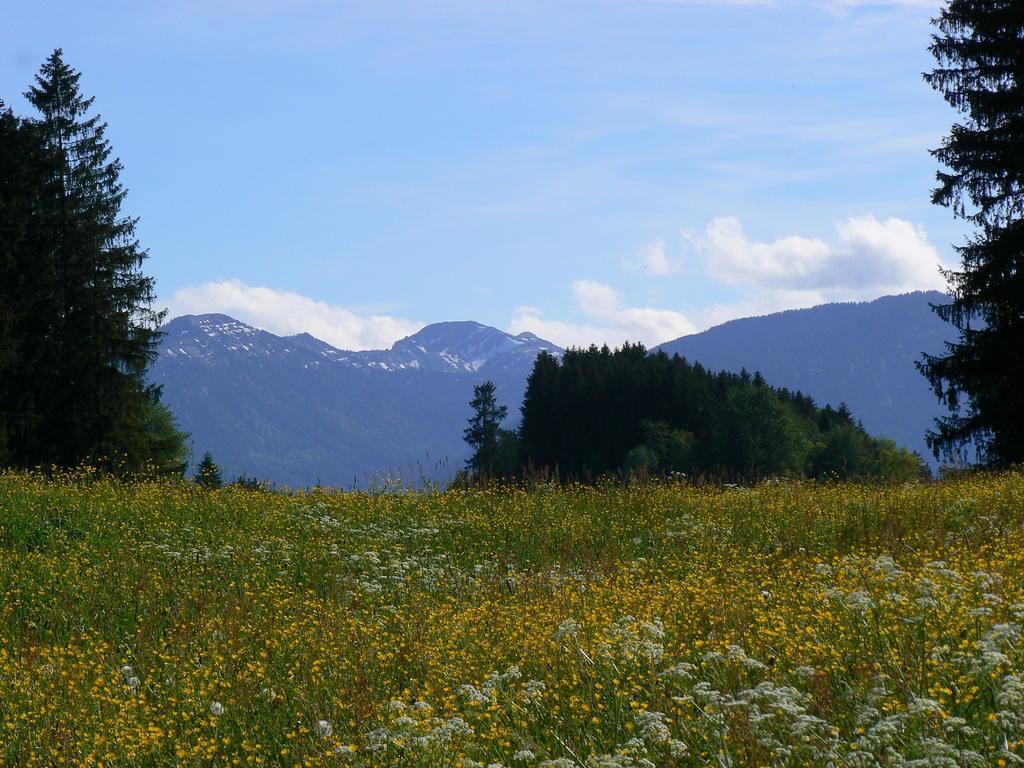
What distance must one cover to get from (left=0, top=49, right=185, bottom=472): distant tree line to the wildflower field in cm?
1651

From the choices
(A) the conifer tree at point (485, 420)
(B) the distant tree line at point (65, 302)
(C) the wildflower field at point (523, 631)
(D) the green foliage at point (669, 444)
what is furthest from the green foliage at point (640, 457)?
(C) the wildflower field at point (523, 631)

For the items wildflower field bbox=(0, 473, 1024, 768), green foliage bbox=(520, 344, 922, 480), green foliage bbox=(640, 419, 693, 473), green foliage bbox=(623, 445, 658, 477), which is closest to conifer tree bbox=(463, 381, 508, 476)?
green foliage bbox=(520, 344, 922, 480)

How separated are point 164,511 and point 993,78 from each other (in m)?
18.5

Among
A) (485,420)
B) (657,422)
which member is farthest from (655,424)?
(485,420)

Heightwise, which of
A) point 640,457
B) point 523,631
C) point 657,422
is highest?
point 657,422

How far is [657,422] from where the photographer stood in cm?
7375

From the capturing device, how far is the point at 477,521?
13.9 meters

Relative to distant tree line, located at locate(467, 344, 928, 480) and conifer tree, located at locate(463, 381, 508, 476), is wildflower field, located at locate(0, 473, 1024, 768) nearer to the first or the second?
distant tree line, located at locate(467, 344, 928, 480)

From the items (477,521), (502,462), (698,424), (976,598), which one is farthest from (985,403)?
(502,462)

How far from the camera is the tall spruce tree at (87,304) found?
99.5 ft

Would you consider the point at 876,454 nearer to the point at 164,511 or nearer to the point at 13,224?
the point at 13,224

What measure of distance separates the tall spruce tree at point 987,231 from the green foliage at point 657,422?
156 ft

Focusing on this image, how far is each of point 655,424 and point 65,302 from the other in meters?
48.7

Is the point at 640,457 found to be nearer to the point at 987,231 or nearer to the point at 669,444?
the point at 669,444
